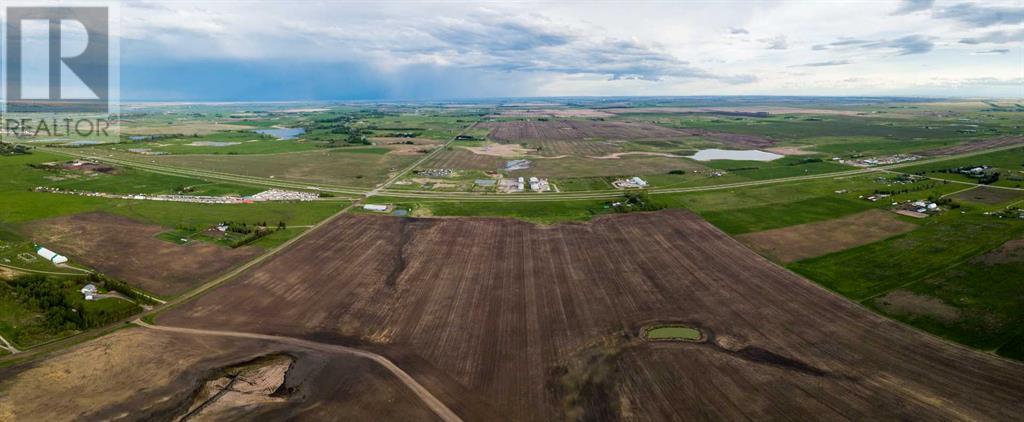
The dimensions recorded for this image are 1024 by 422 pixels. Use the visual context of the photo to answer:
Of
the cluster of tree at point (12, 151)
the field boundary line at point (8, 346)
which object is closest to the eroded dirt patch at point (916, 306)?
the field boundary line at point (8, 346)

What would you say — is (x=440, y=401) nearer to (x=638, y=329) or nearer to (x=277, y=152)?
(x=638, y=329)

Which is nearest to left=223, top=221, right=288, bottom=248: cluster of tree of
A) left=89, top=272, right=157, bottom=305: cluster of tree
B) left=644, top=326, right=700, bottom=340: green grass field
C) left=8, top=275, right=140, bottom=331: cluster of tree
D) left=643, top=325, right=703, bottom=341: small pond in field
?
left=89, top=272, right=157, bottom=305: cluster of tree

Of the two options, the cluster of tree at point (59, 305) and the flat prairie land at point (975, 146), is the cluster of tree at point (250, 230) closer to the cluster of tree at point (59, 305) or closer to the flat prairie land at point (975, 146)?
the cluster of tree at point (59, 305)

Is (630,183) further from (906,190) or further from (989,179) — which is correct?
(989,179)

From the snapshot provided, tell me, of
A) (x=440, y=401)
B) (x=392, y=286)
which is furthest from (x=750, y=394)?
(x=392, y=286)

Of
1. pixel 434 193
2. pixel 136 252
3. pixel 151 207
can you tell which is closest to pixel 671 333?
pixel 434 193
